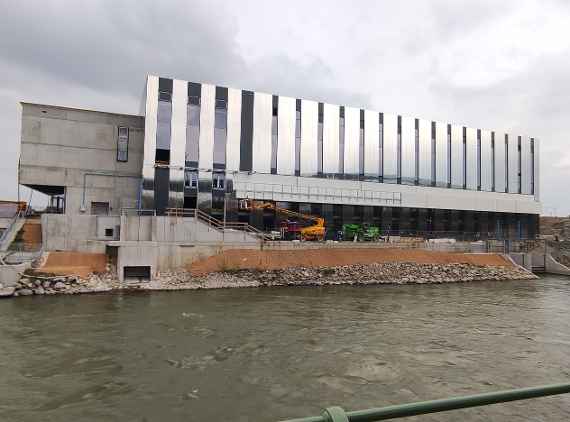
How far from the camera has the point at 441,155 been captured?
160 feet

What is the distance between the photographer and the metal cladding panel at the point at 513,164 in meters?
53.1

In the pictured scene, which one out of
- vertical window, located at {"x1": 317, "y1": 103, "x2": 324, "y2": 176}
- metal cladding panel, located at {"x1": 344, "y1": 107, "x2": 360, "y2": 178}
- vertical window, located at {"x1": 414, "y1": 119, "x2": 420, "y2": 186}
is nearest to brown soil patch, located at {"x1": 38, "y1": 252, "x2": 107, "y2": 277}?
vertical window, located at {"x1": 317, "y1": 103, "x2": 324, "y2": 176}

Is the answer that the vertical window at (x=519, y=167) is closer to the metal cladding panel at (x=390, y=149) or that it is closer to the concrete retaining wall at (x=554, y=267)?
the concrete retaining wall at (x=554, y=267)

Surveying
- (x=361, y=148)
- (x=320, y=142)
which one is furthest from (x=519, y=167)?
(x=320, y=142)

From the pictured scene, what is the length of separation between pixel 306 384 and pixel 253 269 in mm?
18767

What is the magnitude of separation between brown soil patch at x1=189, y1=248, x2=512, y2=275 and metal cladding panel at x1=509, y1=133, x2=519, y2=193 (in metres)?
20.5

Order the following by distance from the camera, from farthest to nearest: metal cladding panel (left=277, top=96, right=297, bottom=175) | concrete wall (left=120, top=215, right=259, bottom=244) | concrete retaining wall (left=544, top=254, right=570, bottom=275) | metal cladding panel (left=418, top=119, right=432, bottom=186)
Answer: metal cladding panel (left=418, top=119, right=432, bottom=186) → concrete retaining wall (left=544, top=254, right=570, bottom=275) → metal cladding panel (left=277, top=96, right=297, bottom=175) → concrete wall (left=120, top=215, right=259, bottom=244)

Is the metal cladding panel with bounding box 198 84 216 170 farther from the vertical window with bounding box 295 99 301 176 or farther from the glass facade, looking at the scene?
the vertical window with bounding box 295 99 301 176

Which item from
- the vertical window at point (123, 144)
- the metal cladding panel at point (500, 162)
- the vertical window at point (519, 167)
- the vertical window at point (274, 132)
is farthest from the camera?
the vertical window at point (519, 167)

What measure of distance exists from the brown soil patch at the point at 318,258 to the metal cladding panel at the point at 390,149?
1217cm

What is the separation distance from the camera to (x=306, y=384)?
1087 cm

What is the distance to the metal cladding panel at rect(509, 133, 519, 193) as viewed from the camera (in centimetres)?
5312

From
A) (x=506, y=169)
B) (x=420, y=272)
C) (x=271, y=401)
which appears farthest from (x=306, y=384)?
(x=506, y=169)

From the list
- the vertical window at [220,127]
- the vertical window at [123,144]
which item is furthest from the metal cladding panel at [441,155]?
the vertical window at [123,144]
